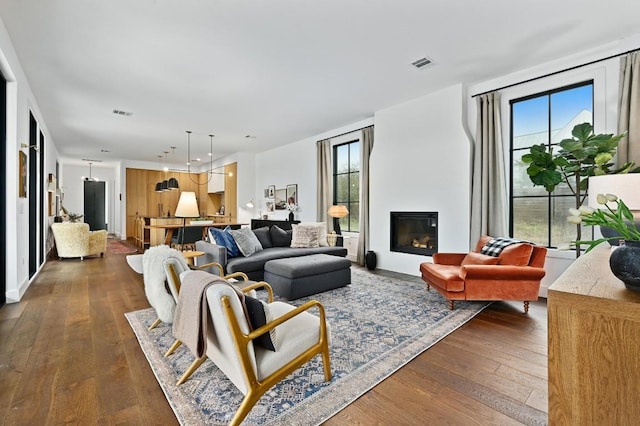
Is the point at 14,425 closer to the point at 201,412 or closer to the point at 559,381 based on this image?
the point at 201,412

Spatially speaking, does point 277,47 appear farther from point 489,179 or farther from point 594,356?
point 594,356

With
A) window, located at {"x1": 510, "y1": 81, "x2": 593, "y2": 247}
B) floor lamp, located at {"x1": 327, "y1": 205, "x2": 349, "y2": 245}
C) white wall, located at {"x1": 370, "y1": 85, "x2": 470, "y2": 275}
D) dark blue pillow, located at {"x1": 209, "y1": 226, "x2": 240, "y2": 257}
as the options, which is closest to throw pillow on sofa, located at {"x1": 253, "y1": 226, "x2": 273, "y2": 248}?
dark blue pillow, located at {"x1": 209, "y1": 226, "x2": 240, "y2": 257}

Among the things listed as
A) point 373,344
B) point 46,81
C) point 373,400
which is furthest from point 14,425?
point 46,81

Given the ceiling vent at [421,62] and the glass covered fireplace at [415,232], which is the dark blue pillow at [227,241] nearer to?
the glass covered fireplace at [415,232]

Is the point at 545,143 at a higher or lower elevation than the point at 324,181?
higher

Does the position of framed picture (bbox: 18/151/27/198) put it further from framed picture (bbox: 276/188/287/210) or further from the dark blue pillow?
framed picture (bbox: 276/188/287/210)

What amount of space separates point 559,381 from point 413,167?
4.33 meters

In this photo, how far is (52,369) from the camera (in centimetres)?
Answer: 213

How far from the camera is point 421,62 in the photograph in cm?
374

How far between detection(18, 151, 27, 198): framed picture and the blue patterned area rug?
2.23 metres

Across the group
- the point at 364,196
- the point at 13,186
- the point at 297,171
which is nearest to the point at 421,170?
the point at 364,196

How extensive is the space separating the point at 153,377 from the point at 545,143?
4.97m

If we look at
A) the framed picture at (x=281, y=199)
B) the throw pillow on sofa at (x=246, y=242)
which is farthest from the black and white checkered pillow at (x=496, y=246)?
A: the framed picture at (x=281, y=199)

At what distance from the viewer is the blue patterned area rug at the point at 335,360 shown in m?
1.71
